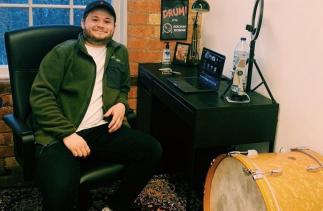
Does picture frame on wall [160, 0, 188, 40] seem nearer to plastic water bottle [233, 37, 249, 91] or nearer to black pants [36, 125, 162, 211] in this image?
plastic water bottle [233, 37, 249, 91]

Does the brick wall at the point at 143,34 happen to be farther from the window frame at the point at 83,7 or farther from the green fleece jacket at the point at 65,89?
the green fleece jacket at the point at 65,89

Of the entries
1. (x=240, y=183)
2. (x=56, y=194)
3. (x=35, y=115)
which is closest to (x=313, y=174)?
(x=240, y=183)

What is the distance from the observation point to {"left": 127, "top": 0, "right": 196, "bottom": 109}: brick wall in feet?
9.62

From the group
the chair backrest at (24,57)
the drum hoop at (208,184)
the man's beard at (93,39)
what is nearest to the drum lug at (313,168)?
the drum hoop at (208,184)

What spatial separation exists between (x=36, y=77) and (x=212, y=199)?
3.41ft

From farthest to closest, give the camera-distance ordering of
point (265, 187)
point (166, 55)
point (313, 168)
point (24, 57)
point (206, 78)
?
point (166, 55)
point (206, 78)
point (24, 57)
point (313, 168)
point (265, 187)

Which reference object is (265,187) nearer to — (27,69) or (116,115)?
(116,115)

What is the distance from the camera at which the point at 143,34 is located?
2.99 m

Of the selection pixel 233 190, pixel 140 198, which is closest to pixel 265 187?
pixel 233 190

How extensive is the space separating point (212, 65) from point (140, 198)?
912 millimetres

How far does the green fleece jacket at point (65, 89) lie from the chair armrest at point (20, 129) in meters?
0.09

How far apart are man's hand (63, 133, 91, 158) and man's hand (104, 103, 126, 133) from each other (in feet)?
0.69

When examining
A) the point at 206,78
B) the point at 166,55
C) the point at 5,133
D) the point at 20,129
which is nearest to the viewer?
the point at 20,129

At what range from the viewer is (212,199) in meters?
2.06
